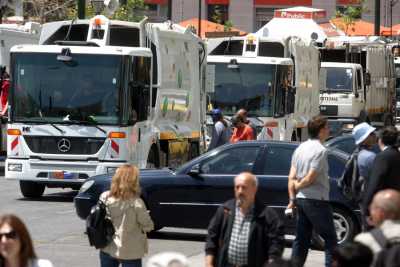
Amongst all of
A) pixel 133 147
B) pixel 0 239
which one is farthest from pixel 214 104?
pixel 0 239

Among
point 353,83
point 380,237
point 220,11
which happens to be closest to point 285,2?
point 220,11

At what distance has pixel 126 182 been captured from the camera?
31.3 feet

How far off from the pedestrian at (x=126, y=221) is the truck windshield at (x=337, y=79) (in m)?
27.6

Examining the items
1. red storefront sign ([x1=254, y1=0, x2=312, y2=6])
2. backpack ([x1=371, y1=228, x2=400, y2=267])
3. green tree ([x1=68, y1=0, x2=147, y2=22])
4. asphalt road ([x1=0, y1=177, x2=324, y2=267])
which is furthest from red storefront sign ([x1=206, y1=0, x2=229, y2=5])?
backpack ([x1=371, y1=228, x2=400, y2=267])

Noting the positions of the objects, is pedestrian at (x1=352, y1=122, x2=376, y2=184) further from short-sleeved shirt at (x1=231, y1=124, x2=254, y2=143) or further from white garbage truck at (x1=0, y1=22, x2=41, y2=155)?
white garbage truck at (x1=0, y1=22, x2=41, y2=155)

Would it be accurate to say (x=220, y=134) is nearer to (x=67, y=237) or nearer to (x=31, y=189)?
(x=31, y=189)

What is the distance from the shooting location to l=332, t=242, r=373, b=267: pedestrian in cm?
591

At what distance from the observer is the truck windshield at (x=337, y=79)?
3745 centimetres

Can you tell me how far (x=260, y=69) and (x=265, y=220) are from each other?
62.0ft

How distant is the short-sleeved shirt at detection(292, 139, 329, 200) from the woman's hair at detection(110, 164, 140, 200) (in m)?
2.76

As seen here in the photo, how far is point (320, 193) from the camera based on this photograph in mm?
11945

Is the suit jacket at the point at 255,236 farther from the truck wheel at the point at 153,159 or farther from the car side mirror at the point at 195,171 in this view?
the truck wheel at the point at 153,159

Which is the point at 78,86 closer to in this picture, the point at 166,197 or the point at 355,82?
the point at 166,197

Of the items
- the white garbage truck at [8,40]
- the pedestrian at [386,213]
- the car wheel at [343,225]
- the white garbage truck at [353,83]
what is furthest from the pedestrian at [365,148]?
the white garbage truck at [353,83]
